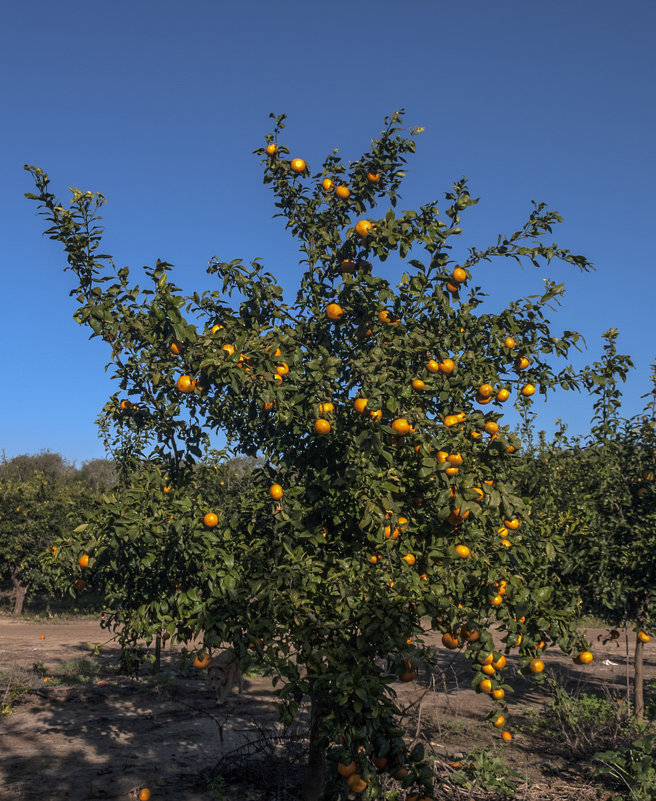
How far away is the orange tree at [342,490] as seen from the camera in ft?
11.7

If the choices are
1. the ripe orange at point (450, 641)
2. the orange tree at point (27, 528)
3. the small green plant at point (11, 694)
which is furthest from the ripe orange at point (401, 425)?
the orange tree at point (27, 528)

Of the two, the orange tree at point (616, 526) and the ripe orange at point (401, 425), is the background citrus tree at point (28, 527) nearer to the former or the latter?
the orange tree at point (616, 526)

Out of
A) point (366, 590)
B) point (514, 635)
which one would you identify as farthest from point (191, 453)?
point (514, 635)

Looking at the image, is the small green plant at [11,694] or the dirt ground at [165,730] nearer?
the dirt ground at [165,730]

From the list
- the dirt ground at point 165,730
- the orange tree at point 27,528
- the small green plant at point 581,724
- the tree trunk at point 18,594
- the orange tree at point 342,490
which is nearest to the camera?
the orange tree at point 342,490

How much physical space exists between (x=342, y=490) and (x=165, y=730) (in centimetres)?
554

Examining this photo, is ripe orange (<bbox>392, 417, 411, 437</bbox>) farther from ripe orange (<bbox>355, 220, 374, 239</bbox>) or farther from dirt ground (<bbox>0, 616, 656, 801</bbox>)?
dirt ground (<bbox>0, 616, 656, 801</bbox>)

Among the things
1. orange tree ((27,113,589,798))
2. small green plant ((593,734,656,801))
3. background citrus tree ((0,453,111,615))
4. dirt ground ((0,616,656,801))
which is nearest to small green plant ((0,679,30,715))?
dirt ground ((0,616,656,801))

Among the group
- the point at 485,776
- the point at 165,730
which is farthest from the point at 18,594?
the point at 485,776

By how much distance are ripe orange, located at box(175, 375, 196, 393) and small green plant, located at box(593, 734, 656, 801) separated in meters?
4.64

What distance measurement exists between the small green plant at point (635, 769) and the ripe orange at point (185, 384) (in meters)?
4.64

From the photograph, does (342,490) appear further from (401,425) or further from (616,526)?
(616,526)

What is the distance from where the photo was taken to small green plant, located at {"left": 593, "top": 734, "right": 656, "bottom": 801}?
528 centimetres

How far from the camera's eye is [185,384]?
159 inches
